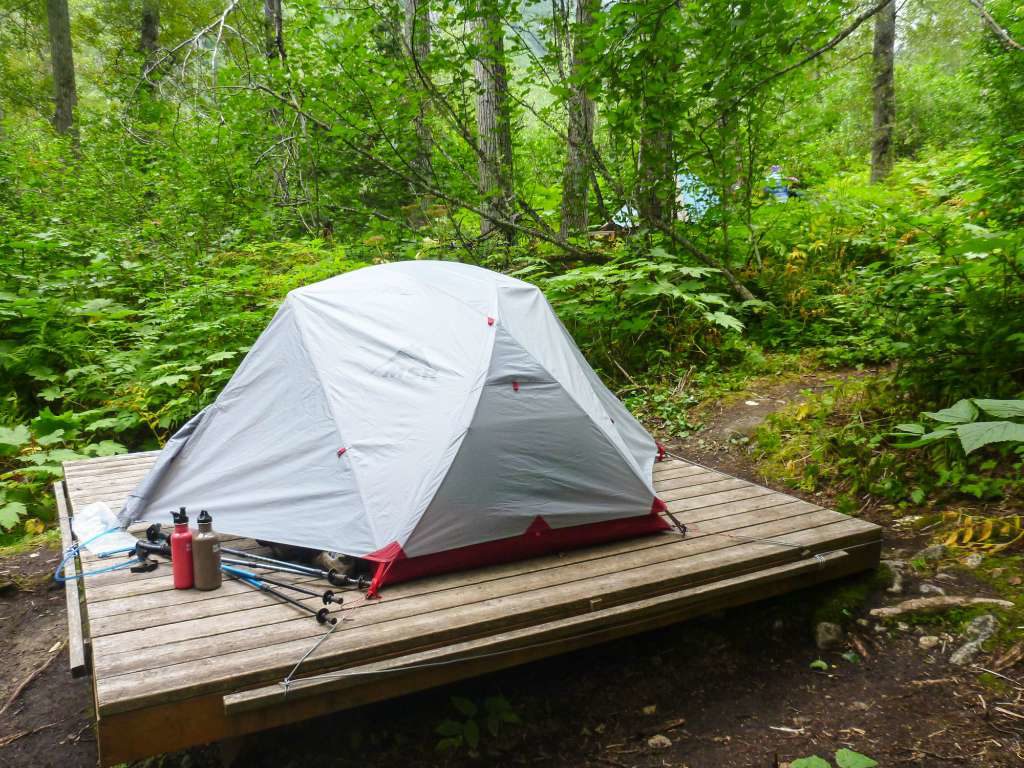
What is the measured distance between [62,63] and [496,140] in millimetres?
9955

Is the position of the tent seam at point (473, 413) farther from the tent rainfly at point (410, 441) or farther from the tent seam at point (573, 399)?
A: the tent seam at point (573, 399)

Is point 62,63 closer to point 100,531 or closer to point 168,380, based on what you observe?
point 168,380

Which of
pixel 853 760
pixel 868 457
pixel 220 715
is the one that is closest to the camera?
pixel 220 715

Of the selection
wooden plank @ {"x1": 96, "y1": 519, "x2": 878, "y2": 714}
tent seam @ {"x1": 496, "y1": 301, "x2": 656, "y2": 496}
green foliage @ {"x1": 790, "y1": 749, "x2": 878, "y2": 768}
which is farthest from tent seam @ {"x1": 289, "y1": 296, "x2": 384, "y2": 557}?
green foliage @ {"x1": 790, "y1": 749, "x2": 878, "y2": 768}

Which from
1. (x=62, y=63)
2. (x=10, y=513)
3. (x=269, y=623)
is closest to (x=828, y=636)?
(x=269, y=623)

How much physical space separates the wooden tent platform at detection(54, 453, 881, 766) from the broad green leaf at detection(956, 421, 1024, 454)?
50.9 inches

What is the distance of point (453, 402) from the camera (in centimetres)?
326

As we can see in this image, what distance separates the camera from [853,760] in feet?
Answer: 8.04

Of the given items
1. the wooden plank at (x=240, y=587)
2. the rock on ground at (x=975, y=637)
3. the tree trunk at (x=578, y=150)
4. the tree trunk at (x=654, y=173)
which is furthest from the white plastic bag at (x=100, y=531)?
the tree trunk at (x=654, y=173)

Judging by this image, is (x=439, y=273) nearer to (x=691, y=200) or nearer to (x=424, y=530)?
(x=424, y=530)

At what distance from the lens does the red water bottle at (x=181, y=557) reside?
292 centimetres

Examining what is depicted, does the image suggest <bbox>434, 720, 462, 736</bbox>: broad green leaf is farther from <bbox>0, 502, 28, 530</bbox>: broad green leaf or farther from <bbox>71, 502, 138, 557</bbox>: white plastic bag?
<bbox>0, 502, 28, 530</bbox>: broad green leaf

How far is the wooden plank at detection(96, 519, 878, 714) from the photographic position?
222 centimetres

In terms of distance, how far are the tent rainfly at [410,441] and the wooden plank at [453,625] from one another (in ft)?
1.19
